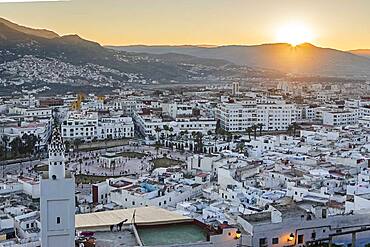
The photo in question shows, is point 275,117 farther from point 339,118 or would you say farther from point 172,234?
point 172,234

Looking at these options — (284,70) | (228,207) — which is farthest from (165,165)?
(284,70)

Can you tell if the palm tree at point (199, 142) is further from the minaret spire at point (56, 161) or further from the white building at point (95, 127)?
the minaret spire at point (56, 161)

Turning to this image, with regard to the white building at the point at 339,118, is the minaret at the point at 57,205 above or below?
above

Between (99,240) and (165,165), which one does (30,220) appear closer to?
(99,240)

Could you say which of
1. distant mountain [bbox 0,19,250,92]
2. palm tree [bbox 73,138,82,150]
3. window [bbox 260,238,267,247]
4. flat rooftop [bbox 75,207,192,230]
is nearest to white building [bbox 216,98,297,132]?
palm tree [bbox 73,138,82,150]

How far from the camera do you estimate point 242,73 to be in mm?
24703

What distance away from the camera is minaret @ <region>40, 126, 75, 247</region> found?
9.52ft

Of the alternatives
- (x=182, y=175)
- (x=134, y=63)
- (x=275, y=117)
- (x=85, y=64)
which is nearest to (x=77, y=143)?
(x=182, y=175)

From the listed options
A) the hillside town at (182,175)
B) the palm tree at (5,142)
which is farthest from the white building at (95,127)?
the palm tree at (5,142)

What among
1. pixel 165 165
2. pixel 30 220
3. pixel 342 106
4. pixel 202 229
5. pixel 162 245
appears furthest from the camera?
pixel 342 106

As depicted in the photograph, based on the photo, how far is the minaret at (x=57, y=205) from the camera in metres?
2.90

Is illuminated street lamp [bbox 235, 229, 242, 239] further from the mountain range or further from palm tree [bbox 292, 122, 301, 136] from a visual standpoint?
the mountain range

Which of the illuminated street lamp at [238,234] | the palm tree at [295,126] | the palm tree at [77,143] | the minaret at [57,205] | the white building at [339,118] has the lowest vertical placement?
the palm tree at [77,143]

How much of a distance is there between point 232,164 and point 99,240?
320cm
